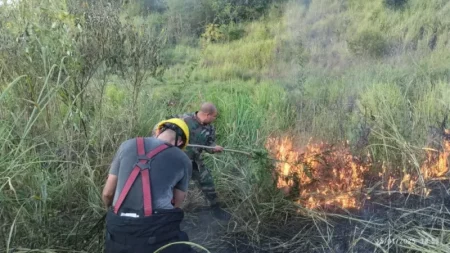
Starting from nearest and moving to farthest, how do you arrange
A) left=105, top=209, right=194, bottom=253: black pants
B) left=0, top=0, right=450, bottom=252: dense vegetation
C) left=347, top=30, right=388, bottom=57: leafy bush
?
left=105, top=209, right=194, bottom=253: black pants < left=0, top=0, right=450, bottom=252: dense vegetation < left=347, top=30, right=388, bottom=57: leafy bush

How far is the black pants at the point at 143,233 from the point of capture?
2.86m

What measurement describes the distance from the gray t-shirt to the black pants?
8 centimetres

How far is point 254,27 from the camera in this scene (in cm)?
1491

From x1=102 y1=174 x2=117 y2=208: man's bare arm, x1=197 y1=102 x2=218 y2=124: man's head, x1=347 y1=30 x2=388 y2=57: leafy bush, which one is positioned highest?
x1=102 y1=174 x2=117 y2=208: man's bare arm

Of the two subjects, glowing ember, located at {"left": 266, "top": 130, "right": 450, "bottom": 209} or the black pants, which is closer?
the black pants

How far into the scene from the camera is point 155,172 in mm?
2928

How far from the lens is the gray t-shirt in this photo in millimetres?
2896

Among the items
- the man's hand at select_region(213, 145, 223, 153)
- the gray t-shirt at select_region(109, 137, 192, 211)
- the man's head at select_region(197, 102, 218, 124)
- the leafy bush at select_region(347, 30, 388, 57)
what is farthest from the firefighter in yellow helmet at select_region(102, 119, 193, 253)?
the leafy bush at select_region(347, 30, 388, 57)

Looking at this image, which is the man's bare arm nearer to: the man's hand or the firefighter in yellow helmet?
the firefighter in yellow helmet

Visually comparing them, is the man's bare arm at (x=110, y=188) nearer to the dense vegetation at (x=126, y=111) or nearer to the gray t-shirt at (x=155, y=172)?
the gray t-shirt at (x=155, y=172)

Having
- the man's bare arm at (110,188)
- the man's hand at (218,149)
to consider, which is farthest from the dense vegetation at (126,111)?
the man's bare arm at (110,188)

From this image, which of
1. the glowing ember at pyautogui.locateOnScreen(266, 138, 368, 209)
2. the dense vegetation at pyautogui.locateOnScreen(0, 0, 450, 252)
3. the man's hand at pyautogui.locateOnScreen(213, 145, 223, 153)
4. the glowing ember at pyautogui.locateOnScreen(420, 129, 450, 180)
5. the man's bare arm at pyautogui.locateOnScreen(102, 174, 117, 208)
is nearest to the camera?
the man's bare arm at pyautogui.locateOnScreen(102, 174, 117, 208)

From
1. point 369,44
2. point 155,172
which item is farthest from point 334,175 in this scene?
point 369,44

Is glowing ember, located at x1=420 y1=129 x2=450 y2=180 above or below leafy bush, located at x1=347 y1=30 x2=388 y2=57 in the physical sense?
above
